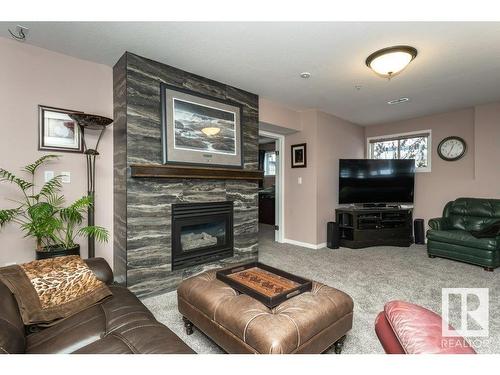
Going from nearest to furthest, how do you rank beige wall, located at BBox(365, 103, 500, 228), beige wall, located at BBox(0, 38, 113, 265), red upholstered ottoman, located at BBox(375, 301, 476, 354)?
red upholstered ottoman, located at BBox(375, 301, 476, 354), beige wall, located at BBox(0, 38, 113, 265), beige wall, located at BBox(365, 103, 500, 228)

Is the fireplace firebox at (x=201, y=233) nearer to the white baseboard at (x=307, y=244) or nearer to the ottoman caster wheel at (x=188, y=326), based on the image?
the ottoman caster wheel at (x=188, y=326)

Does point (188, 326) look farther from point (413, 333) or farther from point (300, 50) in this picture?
point (300, 50)

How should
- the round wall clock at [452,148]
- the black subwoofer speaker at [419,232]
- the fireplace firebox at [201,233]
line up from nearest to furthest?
the fireplace firebox at [201,233] < the round wall clock at [452,148] < the black subwoofer speaker at [419,232]

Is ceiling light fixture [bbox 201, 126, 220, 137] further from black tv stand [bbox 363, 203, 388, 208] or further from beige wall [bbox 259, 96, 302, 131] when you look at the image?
black tv stand [bbox 363, 203, 388, 208]

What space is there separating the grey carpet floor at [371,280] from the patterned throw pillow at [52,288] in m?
0.75

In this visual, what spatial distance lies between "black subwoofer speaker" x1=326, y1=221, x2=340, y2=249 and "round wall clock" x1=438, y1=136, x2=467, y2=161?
2430 millimetres

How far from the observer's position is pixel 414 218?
517 cm

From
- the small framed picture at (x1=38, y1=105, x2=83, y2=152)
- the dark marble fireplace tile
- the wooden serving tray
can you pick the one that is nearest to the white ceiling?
the small framed picture at (x1=38, y1=105, x2=83, y2=152)

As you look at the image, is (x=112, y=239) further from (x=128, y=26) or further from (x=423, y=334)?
(x=423, y=334)

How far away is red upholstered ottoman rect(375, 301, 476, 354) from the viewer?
0.81 m

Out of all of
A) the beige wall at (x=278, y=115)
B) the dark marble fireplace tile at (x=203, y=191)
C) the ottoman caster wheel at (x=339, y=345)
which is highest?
the beige wall at (x=278, y=115)

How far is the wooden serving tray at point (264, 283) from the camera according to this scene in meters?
1.57

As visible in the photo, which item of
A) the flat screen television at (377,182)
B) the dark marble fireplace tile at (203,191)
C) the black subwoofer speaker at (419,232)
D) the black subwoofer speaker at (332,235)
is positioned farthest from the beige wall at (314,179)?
the dark marble fireplace tile at (203,191)
